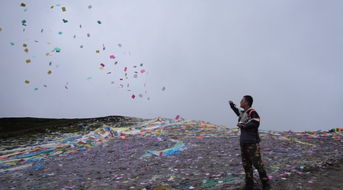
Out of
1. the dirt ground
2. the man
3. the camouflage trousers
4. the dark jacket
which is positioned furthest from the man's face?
the dirt ground

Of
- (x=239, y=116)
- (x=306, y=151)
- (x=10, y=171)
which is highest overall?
(x=239, y=116)

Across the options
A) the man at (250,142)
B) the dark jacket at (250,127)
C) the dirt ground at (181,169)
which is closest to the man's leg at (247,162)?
the man at (250,142)

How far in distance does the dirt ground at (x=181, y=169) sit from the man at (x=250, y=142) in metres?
0.82

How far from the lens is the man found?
21.2 feet

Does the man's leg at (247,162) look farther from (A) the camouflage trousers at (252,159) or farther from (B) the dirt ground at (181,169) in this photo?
(B) the dirt ground at (181,169)

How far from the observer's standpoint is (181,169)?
979cm

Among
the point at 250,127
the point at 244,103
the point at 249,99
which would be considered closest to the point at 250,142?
the point at 250,127

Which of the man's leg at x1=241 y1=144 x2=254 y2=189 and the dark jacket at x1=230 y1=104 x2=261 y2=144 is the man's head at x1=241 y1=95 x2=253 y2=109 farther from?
the man's leg at x1=241 y1=144 x2=254 y2=189

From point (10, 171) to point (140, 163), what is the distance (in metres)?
6.38

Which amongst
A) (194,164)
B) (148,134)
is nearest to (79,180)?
(194,164)

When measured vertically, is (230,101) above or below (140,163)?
above

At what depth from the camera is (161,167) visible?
10.4 m

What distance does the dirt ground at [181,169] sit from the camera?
313 inches

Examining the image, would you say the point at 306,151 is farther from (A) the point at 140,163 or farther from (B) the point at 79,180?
(B) the point at 79,180
